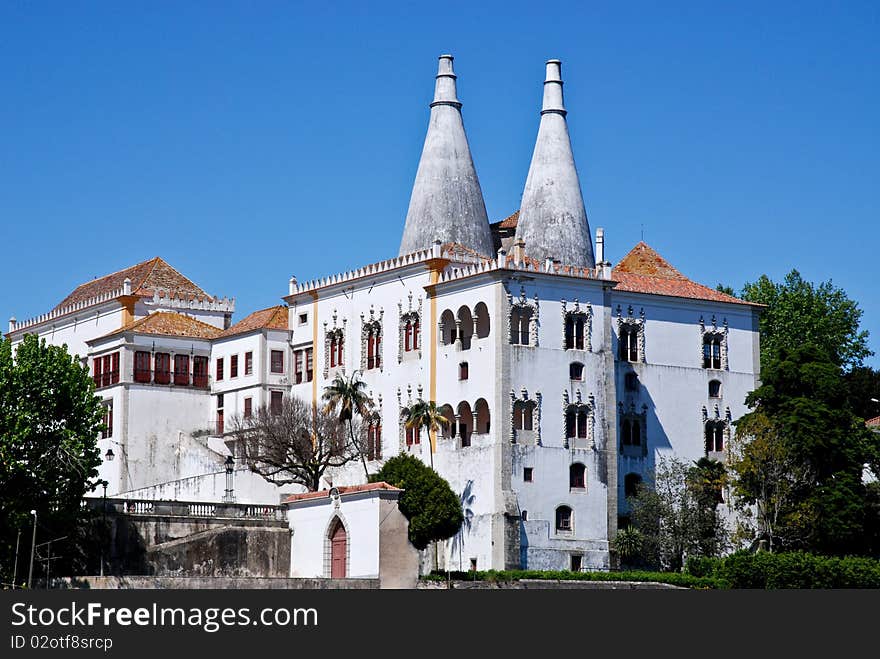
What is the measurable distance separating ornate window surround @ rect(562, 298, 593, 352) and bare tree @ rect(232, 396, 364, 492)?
10.2 m

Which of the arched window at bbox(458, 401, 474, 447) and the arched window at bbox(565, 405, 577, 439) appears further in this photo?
the arched window at bbox(458, 401, 474, 447)

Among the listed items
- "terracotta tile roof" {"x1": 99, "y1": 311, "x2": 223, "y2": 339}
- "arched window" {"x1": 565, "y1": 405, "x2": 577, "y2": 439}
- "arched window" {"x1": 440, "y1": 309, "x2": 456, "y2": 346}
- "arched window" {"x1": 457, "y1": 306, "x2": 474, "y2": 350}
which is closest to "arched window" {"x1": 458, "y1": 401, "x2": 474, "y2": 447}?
"arched window" {"x1": 457, "y1": 306, "x2": 474, "y2": 350}

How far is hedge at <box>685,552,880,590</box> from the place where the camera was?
3083 inches

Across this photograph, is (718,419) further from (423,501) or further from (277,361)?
(277,361)

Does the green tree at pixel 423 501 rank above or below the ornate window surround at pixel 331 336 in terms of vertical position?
below

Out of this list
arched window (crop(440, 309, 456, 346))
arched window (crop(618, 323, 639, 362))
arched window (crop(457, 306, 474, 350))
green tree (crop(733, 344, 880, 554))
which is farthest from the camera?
arched window (crop(618, 323, 639, 362))

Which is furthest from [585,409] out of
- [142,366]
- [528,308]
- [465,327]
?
[142,366]

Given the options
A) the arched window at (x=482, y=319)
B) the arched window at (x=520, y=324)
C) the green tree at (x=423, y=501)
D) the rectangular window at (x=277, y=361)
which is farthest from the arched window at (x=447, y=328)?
the rectangular window at (x=277, y=361)

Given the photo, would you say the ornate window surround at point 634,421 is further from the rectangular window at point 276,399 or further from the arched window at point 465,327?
the rectangular window at point 276,399

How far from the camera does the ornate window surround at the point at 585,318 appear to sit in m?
88.6

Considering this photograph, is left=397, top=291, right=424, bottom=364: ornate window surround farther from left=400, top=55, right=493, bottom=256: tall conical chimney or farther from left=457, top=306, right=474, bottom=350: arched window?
left=400, top=55, right=493, bottom=256: tall conical chimney

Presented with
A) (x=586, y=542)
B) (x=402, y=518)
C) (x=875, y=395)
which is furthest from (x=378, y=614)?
(x=875, y=395)

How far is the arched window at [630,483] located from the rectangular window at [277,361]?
17813 mm

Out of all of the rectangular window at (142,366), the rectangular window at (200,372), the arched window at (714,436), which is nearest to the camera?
the arched window at (714,436)
